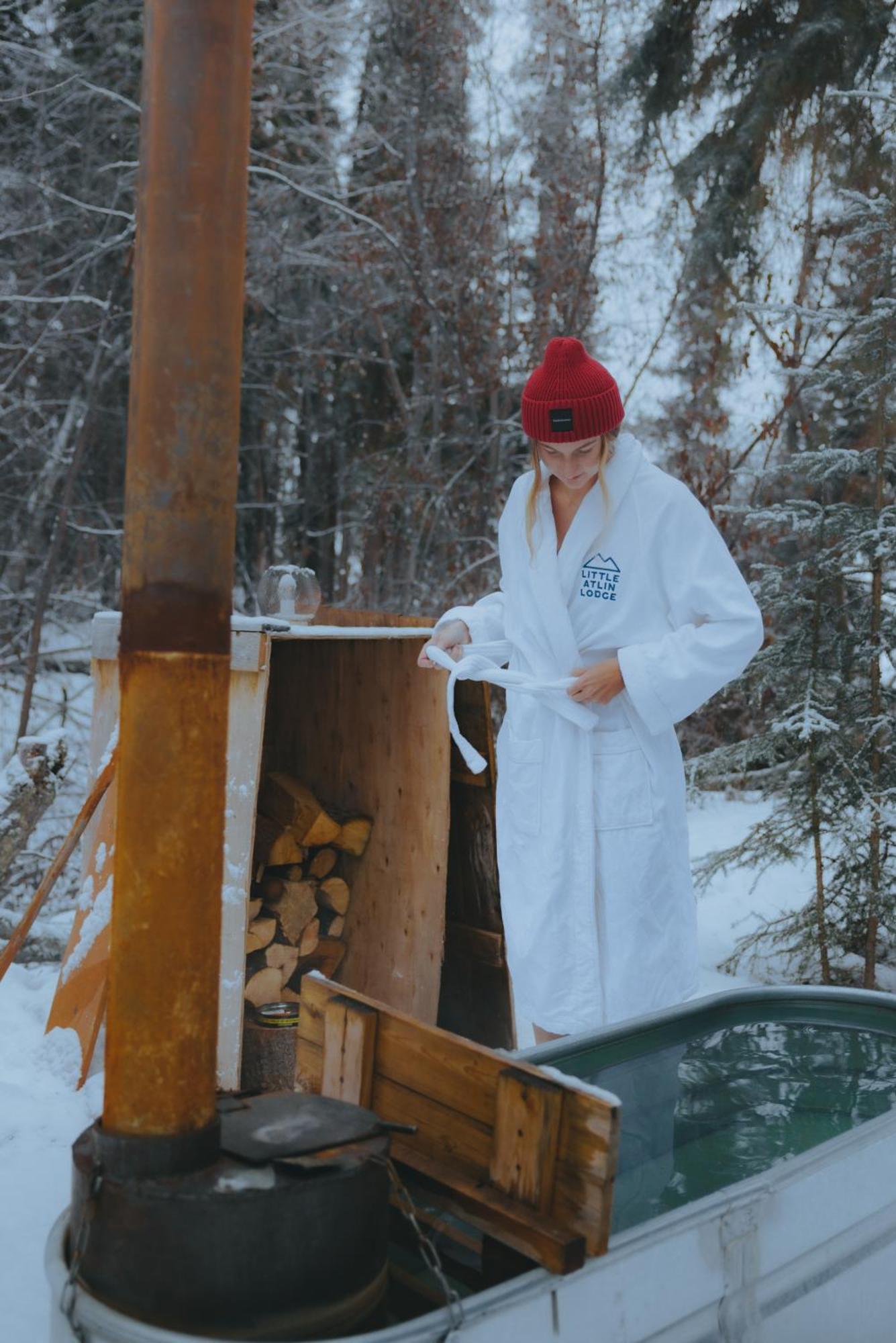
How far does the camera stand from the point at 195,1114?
1.21 m

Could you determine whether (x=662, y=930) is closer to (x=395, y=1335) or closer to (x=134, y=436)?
(x=395, y=1335)

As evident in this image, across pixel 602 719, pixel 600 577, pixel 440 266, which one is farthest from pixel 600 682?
pixel 440 266

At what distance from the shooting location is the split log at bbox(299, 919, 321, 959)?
10.4ft

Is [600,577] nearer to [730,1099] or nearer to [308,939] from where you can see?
[730,1099]

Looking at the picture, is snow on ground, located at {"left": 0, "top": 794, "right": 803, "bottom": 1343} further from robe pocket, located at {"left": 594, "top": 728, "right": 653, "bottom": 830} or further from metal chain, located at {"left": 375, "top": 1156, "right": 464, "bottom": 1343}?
robe pocket, located at {"left": 594, "top": 728, "right": 653, "bottom": 830}

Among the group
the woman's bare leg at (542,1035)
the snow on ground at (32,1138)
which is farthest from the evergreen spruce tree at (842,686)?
the snow on ground at (32,1138)

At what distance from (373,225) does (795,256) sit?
2509mm

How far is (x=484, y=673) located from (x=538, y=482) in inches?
15.2

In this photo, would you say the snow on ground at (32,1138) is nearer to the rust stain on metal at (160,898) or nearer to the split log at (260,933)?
the split log at (260,933)

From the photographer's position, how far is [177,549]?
1.19 meters

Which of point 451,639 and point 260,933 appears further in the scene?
point 260,933

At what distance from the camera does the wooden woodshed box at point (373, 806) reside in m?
2.47

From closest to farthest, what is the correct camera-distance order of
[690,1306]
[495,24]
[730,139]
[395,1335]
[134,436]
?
1. [395,1335]
2. [134,436]
3. [690,1306]
4. [730,139]
5. [495,24]

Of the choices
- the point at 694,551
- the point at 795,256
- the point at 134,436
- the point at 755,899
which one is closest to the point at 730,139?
the point at 795,256
